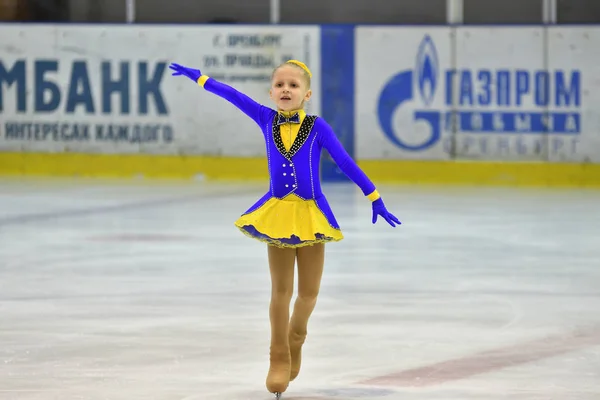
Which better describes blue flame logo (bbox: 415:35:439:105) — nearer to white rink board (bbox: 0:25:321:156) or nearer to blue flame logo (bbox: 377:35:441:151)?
blue flame logo (bbox: 377:35:441:151)

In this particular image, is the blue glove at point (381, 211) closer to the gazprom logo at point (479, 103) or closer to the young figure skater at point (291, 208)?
the young figure skater at point (291, 208)

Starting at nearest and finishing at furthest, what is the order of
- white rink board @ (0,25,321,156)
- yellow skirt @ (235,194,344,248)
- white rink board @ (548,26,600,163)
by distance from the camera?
yellow skirt @ (235,194,344,248)
white rink board @ (548,26,600,163)
white rink board @ (0,25,321,156)

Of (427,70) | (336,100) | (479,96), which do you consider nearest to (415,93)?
(427,70)

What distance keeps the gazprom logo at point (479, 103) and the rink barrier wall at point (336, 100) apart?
1cm

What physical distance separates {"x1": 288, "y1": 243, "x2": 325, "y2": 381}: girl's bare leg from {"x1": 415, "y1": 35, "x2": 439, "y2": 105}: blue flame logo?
10227mm

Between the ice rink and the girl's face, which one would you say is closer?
the girl's face

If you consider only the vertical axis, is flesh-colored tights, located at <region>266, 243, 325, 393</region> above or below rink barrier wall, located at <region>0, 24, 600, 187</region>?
below

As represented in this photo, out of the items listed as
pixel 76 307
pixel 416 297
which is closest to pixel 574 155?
pixel 416 297

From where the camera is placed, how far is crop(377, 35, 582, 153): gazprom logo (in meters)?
15.1

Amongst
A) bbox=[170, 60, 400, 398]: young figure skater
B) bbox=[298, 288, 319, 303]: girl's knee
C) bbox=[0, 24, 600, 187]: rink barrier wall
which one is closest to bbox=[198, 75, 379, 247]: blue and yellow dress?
bbox=[170, 60, 400, 398]: young figure skater

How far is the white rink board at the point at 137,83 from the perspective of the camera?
15.7 m

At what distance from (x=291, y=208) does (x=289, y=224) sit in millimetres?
75

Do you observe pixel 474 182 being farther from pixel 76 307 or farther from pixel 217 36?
pixel 76 307

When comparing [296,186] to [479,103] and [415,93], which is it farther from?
[415,93]
